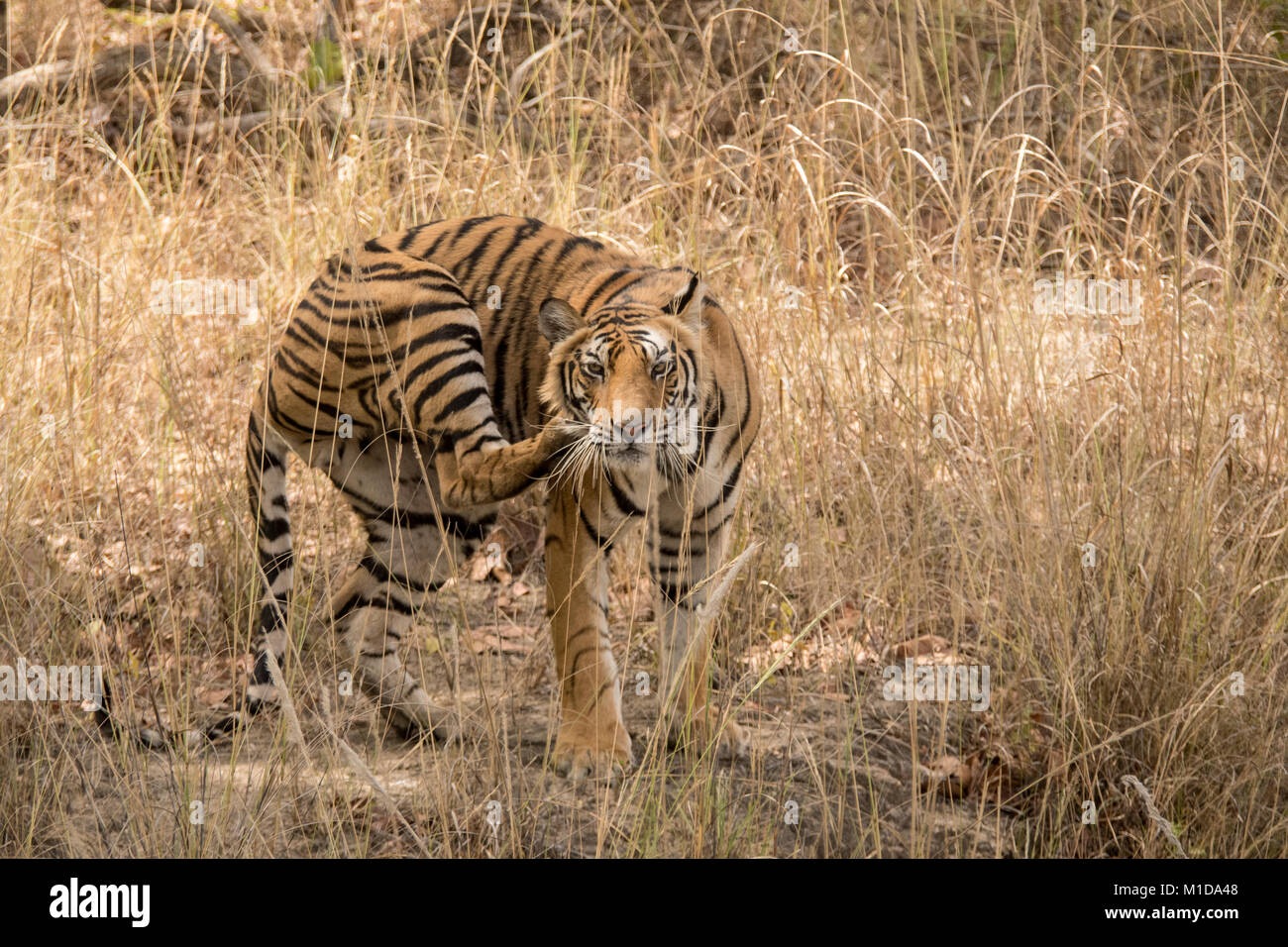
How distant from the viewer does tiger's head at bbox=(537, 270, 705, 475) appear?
2891 millimetres

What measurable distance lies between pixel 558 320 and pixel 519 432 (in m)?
0.56

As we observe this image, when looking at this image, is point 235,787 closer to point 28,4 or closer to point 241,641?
point 241,641

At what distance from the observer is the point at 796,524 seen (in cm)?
380

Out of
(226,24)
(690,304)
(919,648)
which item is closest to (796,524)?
(919,648)

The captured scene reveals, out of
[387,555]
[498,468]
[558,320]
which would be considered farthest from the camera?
[387,555]

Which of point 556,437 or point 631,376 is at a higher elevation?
point 631,376

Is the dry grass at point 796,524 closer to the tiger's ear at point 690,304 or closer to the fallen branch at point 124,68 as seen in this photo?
the tiger's ear at point 690,304

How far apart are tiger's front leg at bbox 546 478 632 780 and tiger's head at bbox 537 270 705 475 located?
18cm

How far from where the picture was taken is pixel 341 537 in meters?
4.59

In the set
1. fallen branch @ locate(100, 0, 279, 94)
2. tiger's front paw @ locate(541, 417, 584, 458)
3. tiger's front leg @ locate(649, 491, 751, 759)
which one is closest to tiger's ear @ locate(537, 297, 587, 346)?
tiger's front paw @ locate(541, 417, 584, 458)

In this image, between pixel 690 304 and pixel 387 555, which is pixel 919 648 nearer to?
pixel 690 304

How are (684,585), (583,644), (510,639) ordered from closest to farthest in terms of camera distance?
(583,644) → (684,585) → (510,639)
